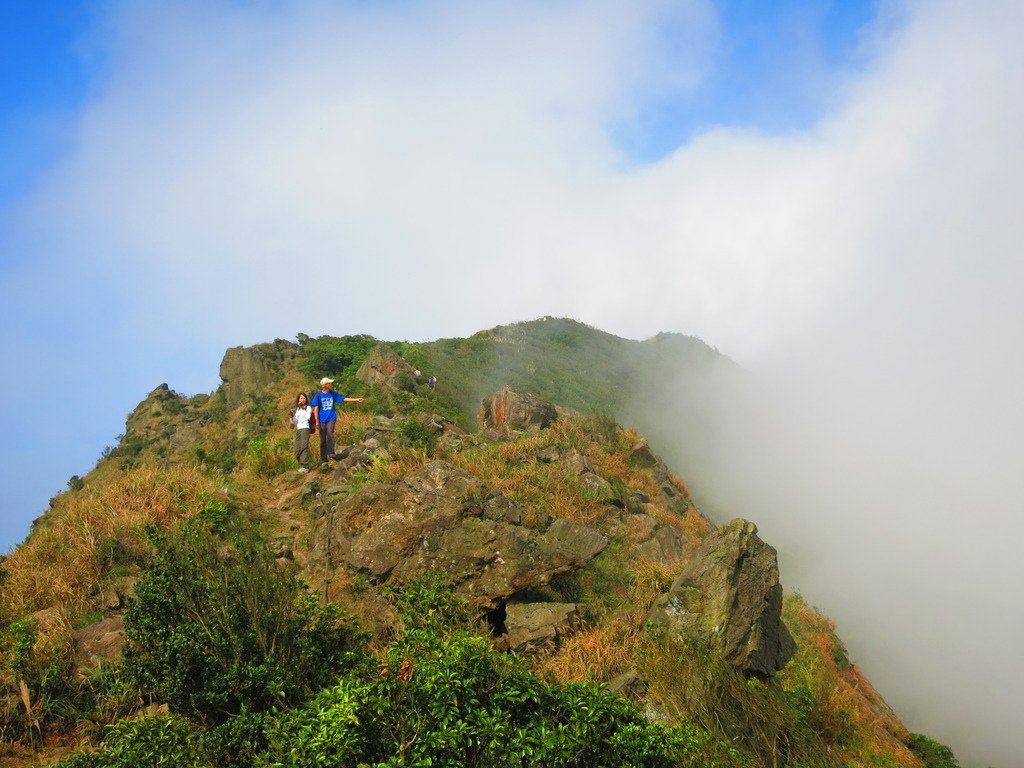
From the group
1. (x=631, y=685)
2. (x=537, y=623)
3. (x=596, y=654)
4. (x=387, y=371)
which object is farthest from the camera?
(x=387, y=371)

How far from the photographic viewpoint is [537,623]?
1118cm

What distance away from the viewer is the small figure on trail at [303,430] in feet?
55.5

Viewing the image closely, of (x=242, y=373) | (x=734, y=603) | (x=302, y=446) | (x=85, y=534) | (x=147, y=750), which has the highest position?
(x=242, y=373)

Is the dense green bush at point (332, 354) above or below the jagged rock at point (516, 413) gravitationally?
above

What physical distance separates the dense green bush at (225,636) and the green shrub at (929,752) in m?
13.6

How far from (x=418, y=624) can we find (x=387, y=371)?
2552 cm

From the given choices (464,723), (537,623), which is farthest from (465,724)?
(537,623)

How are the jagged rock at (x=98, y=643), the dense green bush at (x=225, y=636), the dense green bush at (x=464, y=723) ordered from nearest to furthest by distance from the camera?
the dense green bush at (x=464, y=723) → the dense green bush at (x=225, y=636) → the jagged rock at (x=98, y=643)

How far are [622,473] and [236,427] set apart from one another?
18982 millimetres

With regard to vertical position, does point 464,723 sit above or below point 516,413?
below

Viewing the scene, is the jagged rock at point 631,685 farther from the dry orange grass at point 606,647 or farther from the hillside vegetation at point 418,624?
the dry orange grass at point 606,647

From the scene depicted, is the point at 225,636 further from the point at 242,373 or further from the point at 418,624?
the point at 242,373

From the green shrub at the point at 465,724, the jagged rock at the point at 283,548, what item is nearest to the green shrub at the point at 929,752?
the green shrub at the point at 465,724

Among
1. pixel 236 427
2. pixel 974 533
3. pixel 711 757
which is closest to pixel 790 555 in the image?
pixel 974 533
